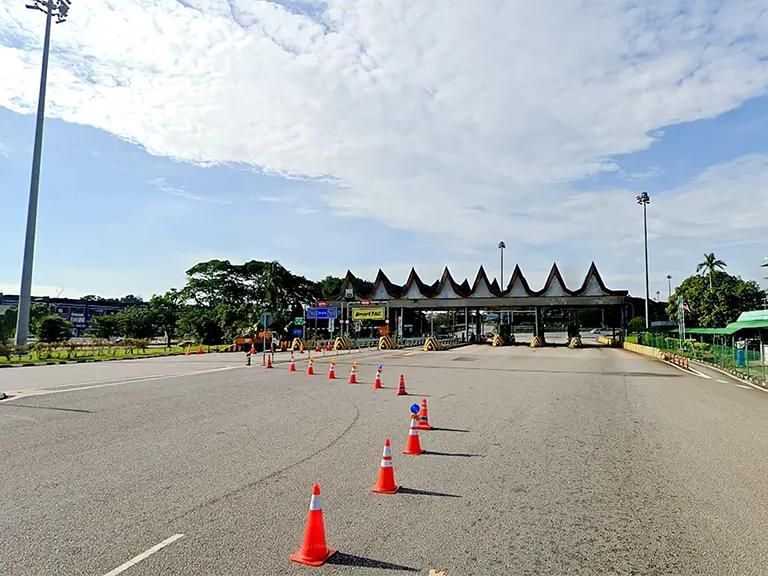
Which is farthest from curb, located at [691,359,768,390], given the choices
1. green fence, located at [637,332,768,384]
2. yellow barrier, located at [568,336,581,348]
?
yellow barrier, located at [568,336,581,348]

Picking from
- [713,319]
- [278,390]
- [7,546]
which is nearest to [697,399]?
[278,390]

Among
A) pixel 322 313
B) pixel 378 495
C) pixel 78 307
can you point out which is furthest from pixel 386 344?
pixel 78 307

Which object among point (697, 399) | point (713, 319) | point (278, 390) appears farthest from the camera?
point (713, 319)

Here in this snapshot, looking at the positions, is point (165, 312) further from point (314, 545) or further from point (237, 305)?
point (314, 545)

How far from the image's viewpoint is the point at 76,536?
5.00 meters

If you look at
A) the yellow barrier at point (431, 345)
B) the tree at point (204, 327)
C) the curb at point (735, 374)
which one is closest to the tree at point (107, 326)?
the tree at point (204, 327)

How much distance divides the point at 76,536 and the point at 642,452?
7255mm

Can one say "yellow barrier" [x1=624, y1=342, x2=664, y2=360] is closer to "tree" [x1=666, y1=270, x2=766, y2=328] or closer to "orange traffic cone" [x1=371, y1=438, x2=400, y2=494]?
"tree" [x1=666, y1=270, x2=766, y2=328]

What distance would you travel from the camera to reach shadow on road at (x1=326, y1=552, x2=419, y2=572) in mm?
4395

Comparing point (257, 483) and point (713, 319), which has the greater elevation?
Result: point (713, 319)

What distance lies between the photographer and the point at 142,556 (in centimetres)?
457

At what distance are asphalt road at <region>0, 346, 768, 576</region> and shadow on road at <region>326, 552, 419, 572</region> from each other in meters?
0.02

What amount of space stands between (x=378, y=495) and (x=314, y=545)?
5.73 ft

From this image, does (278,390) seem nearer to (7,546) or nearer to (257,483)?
(257,483)
